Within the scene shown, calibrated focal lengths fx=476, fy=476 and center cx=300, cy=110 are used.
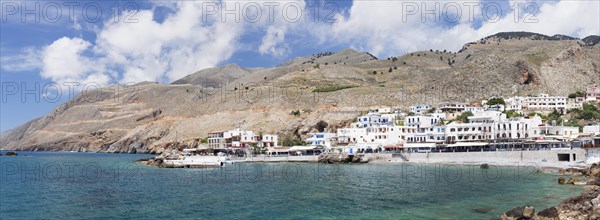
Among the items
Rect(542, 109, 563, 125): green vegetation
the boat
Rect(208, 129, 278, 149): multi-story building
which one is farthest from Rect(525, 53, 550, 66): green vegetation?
the boat

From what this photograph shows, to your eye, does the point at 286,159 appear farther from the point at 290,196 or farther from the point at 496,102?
the point at 290,196

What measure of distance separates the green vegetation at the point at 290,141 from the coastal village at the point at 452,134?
1180 millimetres

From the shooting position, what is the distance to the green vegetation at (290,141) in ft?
323

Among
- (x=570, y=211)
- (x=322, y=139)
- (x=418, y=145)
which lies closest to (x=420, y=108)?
(x=322, y=139)

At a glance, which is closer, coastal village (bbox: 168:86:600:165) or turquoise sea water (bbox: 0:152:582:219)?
turquoise sea water (bbox: 0:152:582:219)

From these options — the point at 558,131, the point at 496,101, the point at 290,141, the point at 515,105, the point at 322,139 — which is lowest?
the point at 290,141

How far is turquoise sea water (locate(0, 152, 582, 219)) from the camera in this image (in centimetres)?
2952

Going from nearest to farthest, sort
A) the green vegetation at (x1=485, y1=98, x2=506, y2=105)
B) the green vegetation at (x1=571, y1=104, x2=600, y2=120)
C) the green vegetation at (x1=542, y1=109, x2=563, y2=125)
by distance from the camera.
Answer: the green vegetation at (x1=542, y1=109, x2=563, y2=125)
the green vegetation at (x1=571, y1=104, x2=600, y2=120)
the green vegetation at (x1=485, y1=98, x2=506, y2=105)

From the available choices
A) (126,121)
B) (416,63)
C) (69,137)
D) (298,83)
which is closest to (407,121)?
(298,83)

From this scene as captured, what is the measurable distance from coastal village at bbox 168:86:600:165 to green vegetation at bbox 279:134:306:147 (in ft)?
3.87

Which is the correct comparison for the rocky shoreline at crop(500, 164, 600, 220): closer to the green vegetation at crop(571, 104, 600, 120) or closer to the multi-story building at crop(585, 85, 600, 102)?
the green vegetation at crop(571, 104, 600, 120)

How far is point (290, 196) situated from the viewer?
120 ft

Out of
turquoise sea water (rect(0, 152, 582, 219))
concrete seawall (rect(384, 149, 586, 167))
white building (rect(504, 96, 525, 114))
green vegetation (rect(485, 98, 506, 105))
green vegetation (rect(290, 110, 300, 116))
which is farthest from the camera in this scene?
green vegetation (rect(290, 110, 300, 116))

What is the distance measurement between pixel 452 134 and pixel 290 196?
50.6m
